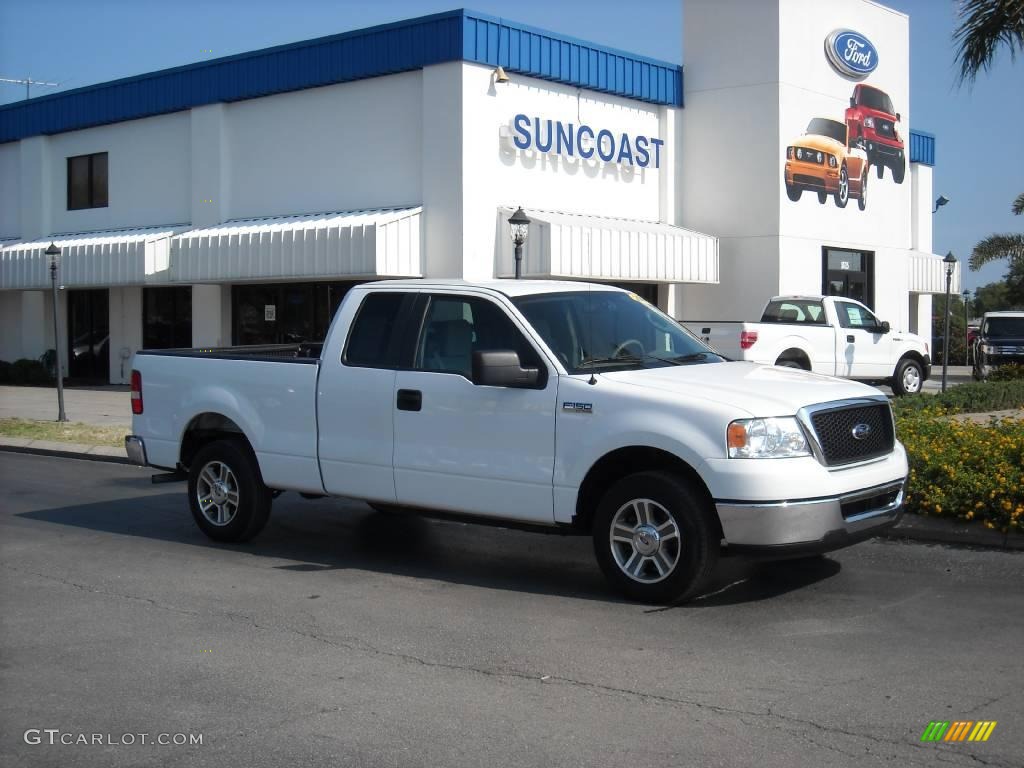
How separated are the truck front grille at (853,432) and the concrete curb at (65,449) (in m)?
10.6

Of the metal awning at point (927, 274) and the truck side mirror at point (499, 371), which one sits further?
the metal awning at point (927, 274)

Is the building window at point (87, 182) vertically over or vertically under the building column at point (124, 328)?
over

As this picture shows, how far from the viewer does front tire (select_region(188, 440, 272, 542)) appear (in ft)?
29.7

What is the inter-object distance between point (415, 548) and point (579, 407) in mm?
2502

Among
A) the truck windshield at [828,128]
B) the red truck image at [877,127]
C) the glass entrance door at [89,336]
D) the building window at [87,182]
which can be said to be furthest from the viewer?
the glass entrance door at [89,336]

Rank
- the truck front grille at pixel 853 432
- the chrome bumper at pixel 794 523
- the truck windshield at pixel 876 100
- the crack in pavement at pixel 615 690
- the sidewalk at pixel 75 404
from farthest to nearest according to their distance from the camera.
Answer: the truck windshield at pixel 876 100
the sidewalk at pixel 75 404
the truck front grille at pixel 853 432
the chrome bumper at pixel 794 523
the crack in pavement at pixel 615 690

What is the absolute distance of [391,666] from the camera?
5973mm

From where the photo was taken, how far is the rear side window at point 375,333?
836cm

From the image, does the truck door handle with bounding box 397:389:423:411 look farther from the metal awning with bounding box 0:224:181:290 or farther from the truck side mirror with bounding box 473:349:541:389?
the metal awning with bounding box 0:224:181:290

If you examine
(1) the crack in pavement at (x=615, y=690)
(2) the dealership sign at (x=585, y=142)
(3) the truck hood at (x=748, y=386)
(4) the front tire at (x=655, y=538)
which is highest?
(2) the dealership sign at (x=585, y=142)

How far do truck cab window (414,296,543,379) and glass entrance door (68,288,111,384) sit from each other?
2300 centimetres

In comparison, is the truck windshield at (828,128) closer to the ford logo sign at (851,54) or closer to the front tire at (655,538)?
the ford logo sign at (851,54)

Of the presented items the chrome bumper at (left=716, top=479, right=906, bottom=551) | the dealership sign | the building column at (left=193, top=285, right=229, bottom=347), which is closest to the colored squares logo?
the chrome bumper at (left=716, top=479, right=906, bottom=551)

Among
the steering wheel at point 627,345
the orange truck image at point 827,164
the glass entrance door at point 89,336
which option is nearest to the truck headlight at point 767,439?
the steering wheel at point 627,345
